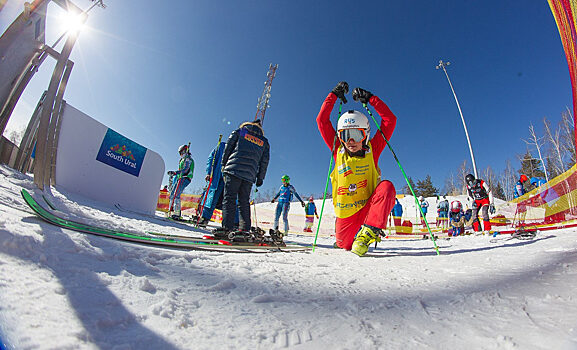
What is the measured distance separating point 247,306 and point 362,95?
2.81 meters

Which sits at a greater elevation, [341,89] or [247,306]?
[341,89]

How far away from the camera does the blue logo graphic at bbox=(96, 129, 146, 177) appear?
17.2ft

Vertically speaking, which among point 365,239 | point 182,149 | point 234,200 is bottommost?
point 365,239

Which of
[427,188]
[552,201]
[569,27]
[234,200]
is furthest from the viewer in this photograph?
[427,188]

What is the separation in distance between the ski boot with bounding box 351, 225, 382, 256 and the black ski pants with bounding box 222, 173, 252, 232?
1.82 meters

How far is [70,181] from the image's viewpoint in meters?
4.56

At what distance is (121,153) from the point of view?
5586 millimetres

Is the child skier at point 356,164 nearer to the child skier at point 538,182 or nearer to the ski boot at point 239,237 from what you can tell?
the ski boot at point 239,237

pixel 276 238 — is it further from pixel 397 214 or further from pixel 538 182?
pixel 397 214

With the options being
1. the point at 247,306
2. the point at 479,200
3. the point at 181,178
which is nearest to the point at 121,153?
the point at 181,178

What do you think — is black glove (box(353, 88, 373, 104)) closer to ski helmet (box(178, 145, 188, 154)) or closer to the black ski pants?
the black ski pants

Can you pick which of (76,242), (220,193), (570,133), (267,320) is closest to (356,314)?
(267,320)

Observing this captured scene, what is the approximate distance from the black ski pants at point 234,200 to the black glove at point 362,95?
79.4 inches

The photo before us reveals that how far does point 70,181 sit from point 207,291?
5.56m
